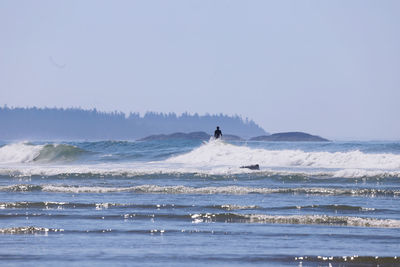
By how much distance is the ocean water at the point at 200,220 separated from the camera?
1341cm

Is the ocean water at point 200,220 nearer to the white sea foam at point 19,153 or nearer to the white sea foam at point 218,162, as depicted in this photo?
the white sea foam at point 218,162

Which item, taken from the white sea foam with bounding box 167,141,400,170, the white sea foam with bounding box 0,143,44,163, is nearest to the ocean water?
the white sea foam with bounding box 167,141,400,170

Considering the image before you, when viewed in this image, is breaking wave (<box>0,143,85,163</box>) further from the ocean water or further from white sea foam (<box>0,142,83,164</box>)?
the ocean water

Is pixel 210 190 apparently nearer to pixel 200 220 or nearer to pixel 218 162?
pixel 200 220

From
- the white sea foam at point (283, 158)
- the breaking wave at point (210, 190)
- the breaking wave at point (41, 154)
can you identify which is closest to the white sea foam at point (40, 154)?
the breaking wave at point (41, 154)

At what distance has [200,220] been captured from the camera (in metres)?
18.1

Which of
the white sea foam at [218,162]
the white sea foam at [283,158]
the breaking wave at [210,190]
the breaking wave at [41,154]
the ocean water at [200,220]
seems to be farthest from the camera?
the breaking wave at [41,154]

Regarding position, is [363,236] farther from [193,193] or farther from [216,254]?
[193,193]

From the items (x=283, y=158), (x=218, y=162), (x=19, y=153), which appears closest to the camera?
(x=283, y=158)

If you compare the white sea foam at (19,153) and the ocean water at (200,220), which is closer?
the ocean water at (200,220)

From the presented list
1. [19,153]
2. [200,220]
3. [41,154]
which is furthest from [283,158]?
[200,220]

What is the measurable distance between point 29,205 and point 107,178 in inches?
479

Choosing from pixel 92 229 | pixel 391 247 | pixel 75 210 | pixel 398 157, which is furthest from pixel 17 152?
pixel 391 247

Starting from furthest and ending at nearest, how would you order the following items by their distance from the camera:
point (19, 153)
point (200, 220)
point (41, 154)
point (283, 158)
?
point (19, 153) → point (41, 154) → point (283, 158) → point (200, 220)
